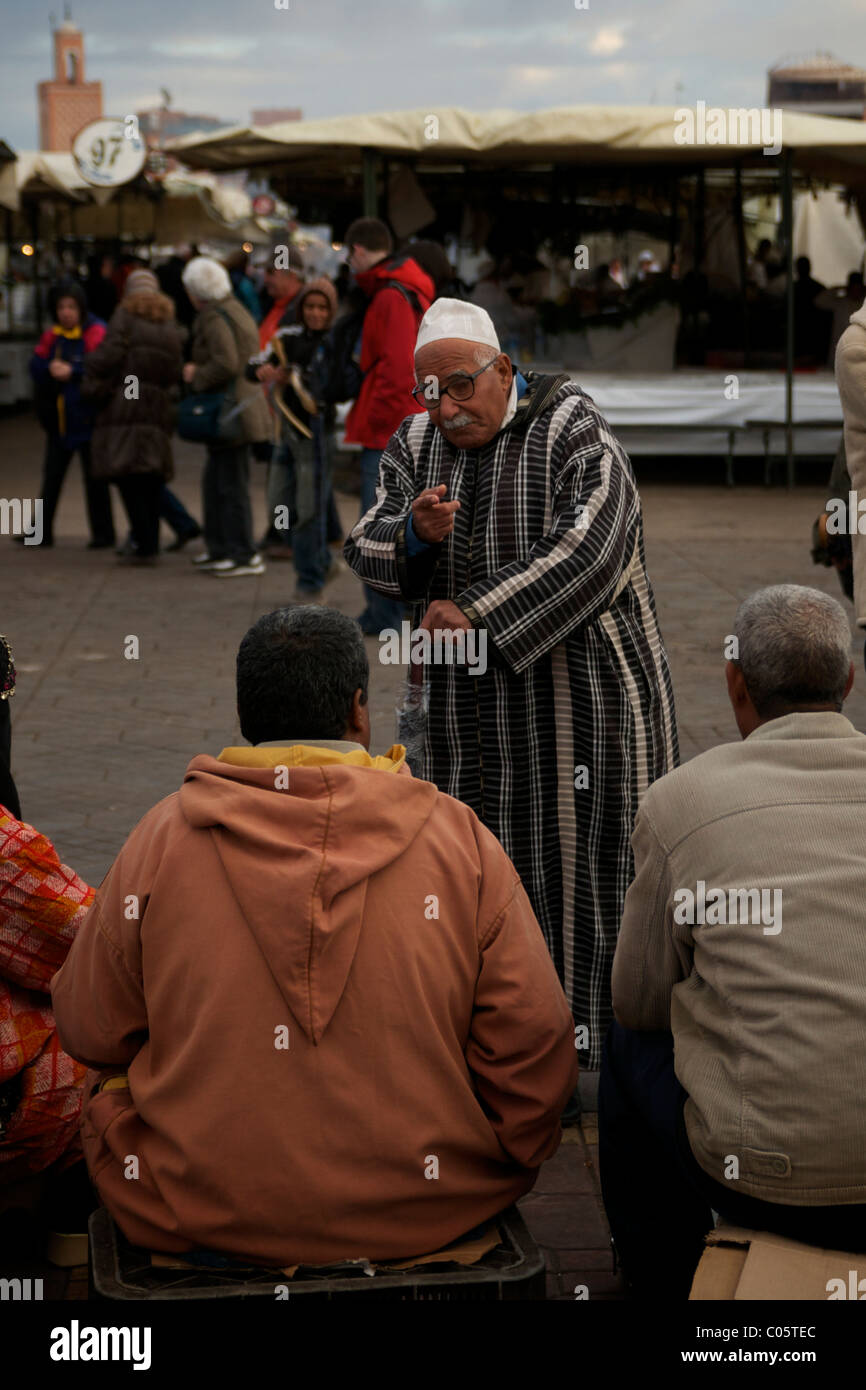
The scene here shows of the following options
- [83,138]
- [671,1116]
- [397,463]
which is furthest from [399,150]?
[671,1116]

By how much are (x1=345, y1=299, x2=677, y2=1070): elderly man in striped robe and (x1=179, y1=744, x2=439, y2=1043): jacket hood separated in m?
1.21

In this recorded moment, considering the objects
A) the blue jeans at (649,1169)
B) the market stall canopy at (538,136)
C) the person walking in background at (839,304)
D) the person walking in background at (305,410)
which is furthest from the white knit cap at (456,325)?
the person walking in background at (839,304)

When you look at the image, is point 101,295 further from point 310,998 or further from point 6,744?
point 310,998

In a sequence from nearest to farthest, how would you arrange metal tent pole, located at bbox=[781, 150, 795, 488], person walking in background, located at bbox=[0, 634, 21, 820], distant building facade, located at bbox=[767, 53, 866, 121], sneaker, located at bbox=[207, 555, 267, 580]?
person walking in background, located at bbox=[0, 634, 21, 820]
sneaker, located at bbox=[207, 555, 267, 580]
metal tent pole, located at bbox=[781, 150, 795, 488]
distant building facade, located at bbox=[767, 53, 866, 121]

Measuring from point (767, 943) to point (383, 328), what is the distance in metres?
6.55

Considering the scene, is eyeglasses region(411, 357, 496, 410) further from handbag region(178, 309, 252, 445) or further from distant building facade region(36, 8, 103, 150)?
distant building facade region(36, 8, 103, 150)

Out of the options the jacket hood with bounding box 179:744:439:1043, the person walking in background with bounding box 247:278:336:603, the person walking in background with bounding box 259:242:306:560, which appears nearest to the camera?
the jacket hood with bounding box 179:744:439:1043

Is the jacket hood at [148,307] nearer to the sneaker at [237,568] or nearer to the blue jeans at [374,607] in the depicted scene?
the sneaker at [237,568]

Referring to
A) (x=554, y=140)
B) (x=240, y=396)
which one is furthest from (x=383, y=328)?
(x=554, y=140)

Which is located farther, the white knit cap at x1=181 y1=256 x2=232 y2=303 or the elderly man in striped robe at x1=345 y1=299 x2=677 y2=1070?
the white knit cap at x1=181 y1=256 x2=232 y2=303

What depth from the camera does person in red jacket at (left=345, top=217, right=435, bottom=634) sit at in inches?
333

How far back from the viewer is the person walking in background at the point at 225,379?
1084 centimetres

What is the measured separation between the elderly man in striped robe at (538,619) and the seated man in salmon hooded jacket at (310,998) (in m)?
1.15

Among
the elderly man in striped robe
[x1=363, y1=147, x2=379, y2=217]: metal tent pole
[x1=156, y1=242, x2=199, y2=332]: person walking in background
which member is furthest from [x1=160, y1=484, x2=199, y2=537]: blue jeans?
[x1=156, y1=242, x2=199, y2=332]: person walking in background
